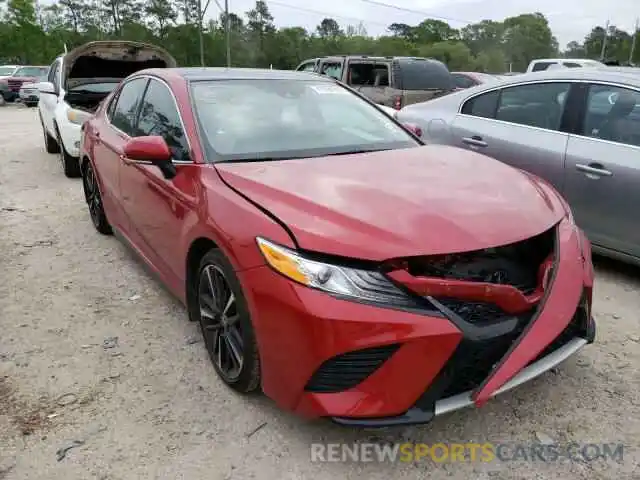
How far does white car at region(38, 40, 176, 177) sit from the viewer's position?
24.3ft

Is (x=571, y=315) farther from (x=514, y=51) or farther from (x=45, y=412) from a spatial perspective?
(x=514, y=51)

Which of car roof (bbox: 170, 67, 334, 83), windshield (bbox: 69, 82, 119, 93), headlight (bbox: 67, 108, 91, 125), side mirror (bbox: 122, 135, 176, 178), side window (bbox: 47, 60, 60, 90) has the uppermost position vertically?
car roof (bbox: 170, 67, 334, 83)

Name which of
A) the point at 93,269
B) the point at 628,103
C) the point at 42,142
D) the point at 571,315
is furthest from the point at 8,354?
the point at 42,142

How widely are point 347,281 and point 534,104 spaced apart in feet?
10.4

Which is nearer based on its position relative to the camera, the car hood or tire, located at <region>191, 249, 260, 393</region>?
the car hood

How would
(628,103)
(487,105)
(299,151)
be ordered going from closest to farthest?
(299,151) < (628,103) < (487,105)

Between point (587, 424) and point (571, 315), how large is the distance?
552 millimetres

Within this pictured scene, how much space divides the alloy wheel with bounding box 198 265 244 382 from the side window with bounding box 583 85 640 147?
296 centimetres

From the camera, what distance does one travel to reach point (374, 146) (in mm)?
3338

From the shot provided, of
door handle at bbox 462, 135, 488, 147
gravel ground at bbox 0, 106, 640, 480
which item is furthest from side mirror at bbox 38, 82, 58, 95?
door handle at bbox 462, 135, 488, 147

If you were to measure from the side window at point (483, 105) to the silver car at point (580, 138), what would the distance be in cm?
1

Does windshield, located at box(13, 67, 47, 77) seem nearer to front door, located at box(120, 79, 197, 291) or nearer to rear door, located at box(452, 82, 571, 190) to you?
front door, located at box(120, 79, 197, 291)

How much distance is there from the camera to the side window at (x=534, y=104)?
434 cm

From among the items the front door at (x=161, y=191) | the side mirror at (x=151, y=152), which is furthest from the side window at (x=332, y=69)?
the side mirror at (x=151, y=152)
